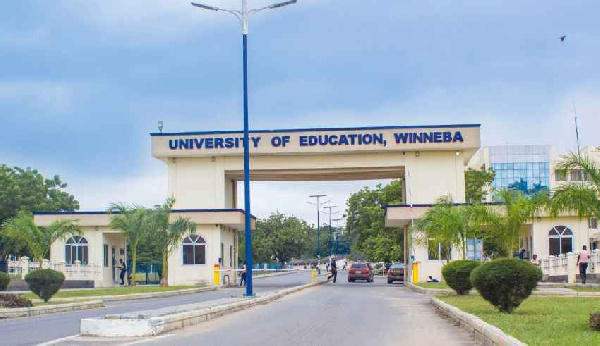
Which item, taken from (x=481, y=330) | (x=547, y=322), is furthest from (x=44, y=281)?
(x=547, y=322)

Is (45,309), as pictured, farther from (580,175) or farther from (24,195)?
(24,195)

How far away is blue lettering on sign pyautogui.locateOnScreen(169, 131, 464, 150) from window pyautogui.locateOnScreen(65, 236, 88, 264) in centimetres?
835

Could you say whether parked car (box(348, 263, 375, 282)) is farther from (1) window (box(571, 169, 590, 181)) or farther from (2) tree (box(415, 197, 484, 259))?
(1) window (box(571, 169, 590, 181))

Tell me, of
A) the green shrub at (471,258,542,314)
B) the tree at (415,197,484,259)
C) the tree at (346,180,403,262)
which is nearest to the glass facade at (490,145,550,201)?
the tree at (346,180,403,262)

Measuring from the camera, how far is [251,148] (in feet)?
171

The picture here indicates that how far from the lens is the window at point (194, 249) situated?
50.5 m

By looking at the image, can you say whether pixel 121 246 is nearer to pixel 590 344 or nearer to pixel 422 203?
pixel 422 203

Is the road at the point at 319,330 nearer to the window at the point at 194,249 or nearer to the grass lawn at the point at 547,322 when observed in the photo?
the grass lawn at the point at 547,322

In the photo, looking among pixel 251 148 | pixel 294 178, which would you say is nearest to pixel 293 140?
pixel 251 148

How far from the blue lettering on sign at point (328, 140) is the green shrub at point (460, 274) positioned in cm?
2375

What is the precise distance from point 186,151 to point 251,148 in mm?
4408

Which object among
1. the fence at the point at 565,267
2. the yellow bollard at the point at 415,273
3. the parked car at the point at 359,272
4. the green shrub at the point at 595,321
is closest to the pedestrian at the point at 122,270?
the parked car at the point at 359,272

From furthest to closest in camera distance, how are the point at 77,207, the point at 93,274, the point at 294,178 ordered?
the point at 77,207 → the point at 294,178 → the point at 93,274

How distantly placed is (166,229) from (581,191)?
31.3 meters
